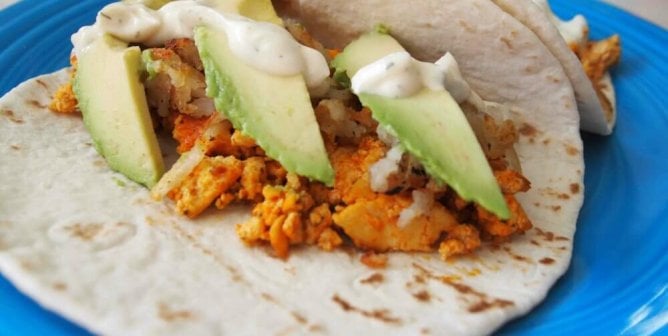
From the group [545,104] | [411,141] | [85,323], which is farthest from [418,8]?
[85,323]

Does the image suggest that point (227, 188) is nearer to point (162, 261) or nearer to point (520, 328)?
point (162, 261)

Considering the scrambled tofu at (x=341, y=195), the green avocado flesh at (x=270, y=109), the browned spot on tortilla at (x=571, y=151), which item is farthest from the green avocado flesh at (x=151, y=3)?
the browned spot on tortilla at (x=571, y=151)

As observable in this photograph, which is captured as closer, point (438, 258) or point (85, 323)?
point (85, 323)

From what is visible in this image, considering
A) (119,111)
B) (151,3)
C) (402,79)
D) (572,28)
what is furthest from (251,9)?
(572,28)

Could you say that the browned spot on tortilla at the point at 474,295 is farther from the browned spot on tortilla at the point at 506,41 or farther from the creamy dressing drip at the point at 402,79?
the browned spot on tortilla at the point at 506,41

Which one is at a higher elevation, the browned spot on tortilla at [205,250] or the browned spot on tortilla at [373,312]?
the browned spot on tortilla at [205,250]

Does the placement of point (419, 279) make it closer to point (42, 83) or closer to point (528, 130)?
point (528, 130)
